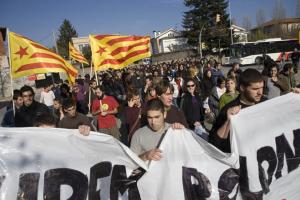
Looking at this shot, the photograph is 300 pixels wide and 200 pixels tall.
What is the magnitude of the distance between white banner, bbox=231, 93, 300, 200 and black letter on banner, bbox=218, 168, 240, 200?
81mm

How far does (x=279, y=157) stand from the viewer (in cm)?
371

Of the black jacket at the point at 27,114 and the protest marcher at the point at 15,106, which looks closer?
the black jacket at the point at 27,114

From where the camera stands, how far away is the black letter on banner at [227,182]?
3.42 meters

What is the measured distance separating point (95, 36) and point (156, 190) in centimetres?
528

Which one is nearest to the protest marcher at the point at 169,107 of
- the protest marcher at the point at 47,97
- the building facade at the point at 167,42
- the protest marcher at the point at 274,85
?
the protest marcher at the point at 274,85

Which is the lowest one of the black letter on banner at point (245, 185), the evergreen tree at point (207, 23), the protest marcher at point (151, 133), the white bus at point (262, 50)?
the black letter on banner at point (245, 185)

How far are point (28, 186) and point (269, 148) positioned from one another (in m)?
2.36

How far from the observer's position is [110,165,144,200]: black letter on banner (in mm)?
3453

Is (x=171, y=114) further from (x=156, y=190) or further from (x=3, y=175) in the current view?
(x=3, y=175)

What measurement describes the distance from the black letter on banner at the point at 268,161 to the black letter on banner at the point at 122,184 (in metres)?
1.20

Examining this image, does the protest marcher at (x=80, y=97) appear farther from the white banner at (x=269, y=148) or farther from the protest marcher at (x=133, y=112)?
the white banner at (x=269, y=148)

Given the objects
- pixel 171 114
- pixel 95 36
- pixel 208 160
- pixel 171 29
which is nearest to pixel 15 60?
pixel 95 36

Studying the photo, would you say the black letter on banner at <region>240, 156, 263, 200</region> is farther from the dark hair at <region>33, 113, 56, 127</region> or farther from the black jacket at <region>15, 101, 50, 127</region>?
the black jacket at <region>15, 101, 50, 127</region>

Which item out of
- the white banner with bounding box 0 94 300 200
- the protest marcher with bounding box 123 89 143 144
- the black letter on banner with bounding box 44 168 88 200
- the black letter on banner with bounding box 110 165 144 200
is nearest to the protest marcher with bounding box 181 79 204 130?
the protest marcher with bounding box 123 89 143 144
